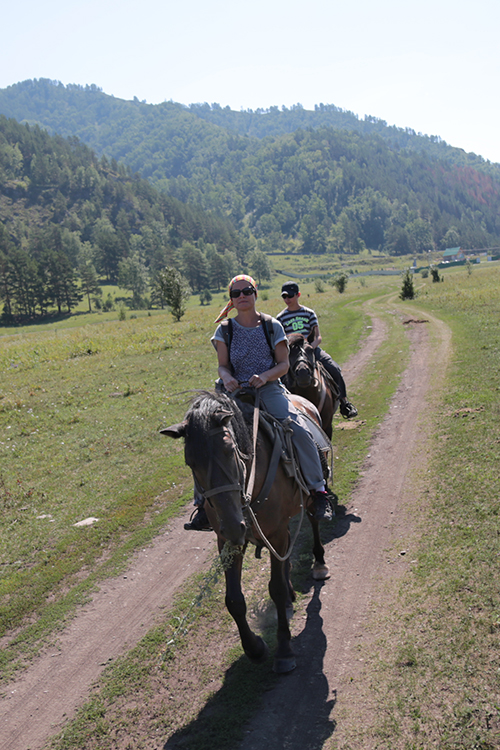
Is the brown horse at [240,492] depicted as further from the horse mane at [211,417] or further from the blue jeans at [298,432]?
the blue jeans at [298,432]

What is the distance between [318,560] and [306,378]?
3423mm

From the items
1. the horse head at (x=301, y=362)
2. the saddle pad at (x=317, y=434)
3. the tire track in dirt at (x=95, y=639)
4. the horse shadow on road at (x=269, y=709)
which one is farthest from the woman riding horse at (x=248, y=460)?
the tire track in dirt at (x=95, y=639)

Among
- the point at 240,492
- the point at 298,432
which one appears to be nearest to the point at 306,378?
the point at 298,432

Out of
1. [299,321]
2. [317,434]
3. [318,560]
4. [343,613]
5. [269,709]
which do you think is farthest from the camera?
[299,321]

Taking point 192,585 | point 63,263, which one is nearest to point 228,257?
point 63,263

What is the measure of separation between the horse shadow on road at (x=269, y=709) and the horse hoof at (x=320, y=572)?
1351mm

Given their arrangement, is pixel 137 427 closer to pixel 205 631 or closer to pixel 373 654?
pixel 205 631

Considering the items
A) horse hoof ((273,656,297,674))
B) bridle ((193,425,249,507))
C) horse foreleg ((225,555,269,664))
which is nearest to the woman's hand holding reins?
bridle ((193,425,249,507))

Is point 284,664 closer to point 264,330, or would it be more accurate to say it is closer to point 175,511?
point 264,330

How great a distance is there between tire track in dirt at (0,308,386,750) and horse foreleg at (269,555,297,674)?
2363 millimetres

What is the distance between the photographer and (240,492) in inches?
199

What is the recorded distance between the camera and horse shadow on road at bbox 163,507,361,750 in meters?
5.05

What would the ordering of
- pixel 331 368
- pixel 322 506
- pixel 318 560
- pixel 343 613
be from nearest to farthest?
pixel 343 613, pixel 322 506, pixel 318 560, pixel 331 368

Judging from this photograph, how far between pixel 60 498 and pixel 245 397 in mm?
8111
